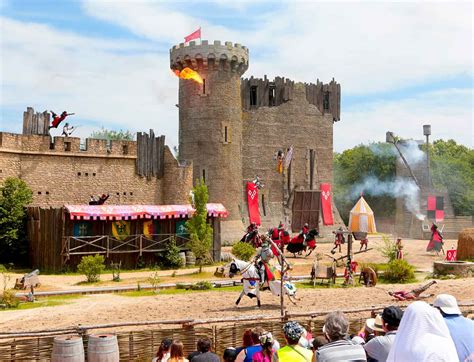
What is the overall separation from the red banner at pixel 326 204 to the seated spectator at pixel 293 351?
1538 inches

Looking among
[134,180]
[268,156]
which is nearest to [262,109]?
[268,156]

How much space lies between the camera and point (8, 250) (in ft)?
90.2

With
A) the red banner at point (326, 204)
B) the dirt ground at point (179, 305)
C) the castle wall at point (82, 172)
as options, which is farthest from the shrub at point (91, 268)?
the red banner at point (326, 204)

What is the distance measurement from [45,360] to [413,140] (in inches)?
2077

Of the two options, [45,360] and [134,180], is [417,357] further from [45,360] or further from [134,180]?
[134,180]

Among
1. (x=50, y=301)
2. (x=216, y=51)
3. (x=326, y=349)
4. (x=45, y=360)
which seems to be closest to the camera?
(x=326, y=349)

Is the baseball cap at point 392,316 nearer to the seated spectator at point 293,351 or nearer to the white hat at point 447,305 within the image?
the white hat at point 447,305

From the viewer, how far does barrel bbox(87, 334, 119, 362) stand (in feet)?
34.3

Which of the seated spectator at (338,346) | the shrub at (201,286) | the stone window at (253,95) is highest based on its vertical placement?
the stone window at (253,95)

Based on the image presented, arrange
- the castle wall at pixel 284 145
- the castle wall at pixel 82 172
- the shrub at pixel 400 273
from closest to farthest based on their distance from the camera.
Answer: the shrub at pixel 400 273, the castle wall at pixel 82 172, the castle wall at pixel 284 145

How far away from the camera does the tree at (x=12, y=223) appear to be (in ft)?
89.6

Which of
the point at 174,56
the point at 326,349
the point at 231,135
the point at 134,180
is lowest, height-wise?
the point at 326,349

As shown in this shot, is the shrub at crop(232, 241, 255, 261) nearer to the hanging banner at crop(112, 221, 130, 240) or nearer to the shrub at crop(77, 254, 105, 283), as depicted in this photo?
the hanging banner at crop(112, 221, 130, 240)

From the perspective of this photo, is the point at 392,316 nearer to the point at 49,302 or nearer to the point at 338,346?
the point at 338,346
